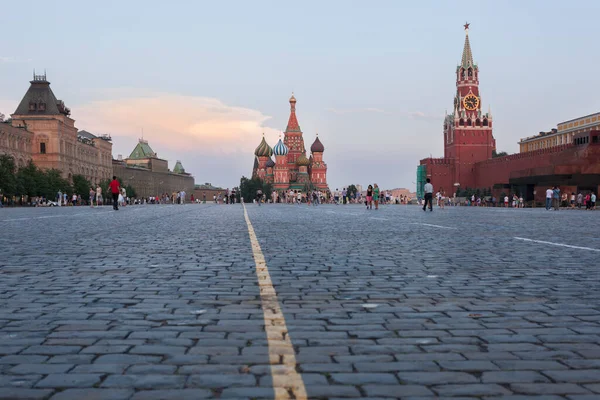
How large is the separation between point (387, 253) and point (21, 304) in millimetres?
4582

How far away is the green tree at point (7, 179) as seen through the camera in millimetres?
60294

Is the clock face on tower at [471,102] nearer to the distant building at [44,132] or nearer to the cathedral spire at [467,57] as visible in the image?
the cathedral spire at [467,57]

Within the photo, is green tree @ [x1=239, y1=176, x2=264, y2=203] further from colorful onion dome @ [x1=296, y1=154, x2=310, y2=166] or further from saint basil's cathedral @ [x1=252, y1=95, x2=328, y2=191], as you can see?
colorful onion dome @ [x1=296, y1=154, x2=310, y2=166]

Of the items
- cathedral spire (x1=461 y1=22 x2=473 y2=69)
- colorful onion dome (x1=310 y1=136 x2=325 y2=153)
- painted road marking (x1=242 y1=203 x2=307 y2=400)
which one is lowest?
painted road marking (x1=242 y1=203 x2=307 y2=400)

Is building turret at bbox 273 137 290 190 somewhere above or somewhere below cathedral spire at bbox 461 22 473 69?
below

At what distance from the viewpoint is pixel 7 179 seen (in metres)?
60.8

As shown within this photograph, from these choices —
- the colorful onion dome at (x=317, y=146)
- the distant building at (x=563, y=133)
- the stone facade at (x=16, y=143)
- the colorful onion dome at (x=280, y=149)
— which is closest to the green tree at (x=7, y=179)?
the stone facade at (x=16, y=143)

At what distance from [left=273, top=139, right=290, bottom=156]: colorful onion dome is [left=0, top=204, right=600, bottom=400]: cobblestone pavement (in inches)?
5072

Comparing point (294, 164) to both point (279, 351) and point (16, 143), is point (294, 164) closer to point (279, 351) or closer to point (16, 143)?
point (16, 143)

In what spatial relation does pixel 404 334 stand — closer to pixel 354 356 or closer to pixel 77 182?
pixel 354 356

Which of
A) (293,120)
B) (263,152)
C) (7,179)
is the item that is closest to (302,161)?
(293,120)

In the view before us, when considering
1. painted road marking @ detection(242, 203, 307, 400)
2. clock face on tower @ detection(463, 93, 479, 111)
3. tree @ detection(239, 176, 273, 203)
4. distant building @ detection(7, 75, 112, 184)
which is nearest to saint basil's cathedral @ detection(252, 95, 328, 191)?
tree @ detection(239, 176, 273, 203)

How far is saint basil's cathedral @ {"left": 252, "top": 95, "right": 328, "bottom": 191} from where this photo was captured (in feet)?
448

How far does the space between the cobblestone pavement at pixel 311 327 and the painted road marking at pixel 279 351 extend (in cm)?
4
